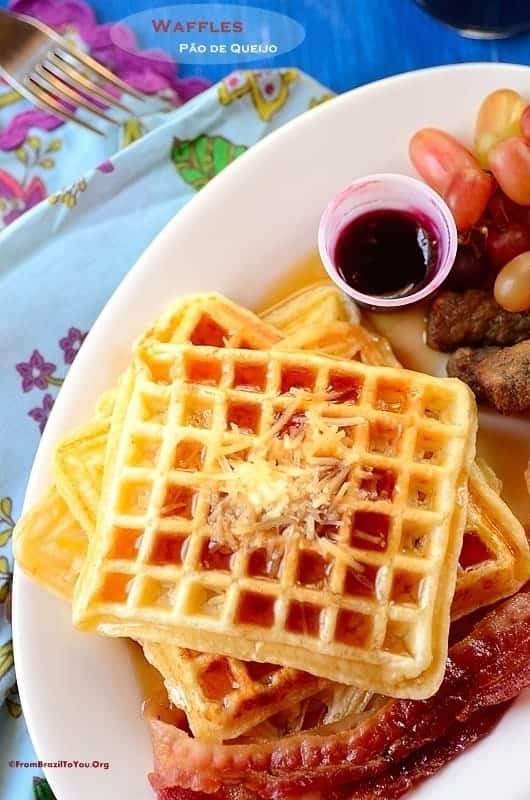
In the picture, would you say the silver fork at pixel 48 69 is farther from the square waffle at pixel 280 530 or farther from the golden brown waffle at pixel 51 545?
the golden brown waffle at pixel 51 545

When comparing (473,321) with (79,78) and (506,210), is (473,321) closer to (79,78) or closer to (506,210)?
(506,210)

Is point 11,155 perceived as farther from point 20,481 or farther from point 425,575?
point 425,575

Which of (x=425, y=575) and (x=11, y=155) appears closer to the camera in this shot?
(x=425, y=575)

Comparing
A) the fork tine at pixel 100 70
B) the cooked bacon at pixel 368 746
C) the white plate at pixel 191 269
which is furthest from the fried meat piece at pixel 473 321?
the fork tine at pixel 100 70

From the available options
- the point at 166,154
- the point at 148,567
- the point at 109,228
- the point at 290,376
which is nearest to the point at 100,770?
the point at 148,567

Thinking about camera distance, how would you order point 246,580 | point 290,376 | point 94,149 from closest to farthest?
point 246,580 < point 290,376 < point 94,149

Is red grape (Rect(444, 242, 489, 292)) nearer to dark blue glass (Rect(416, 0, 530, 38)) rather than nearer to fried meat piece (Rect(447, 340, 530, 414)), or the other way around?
fried meat piece (Rect(447, 340, 530, 414))
